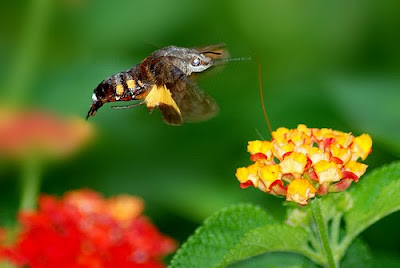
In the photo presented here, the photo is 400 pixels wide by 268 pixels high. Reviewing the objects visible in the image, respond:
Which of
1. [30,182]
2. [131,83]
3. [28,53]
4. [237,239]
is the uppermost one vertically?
[131,83]

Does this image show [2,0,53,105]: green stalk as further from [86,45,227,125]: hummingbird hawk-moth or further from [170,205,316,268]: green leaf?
[170,205,316,268]: green leaf

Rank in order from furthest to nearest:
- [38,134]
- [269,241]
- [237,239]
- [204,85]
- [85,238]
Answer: [38,134]
[204,85]
[85,238]
[237,239]
[269,241]

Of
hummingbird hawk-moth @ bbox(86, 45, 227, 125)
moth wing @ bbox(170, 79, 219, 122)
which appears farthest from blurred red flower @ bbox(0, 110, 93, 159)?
moth wing @ bbox(170, 79, 219, 122)

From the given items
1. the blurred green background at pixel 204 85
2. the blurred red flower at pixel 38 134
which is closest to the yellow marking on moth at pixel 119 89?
the blurred green background at pixel 204 85

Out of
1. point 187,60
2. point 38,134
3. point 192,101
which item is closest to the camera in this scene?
point 192,101

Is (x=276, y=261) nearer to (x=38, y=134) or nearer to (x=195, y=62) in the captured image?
(x=195, y=62)

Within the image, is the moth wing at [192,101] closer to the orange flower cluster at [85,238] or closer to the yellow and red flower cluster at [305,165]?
the yellow and red flower cluster at [305,165]

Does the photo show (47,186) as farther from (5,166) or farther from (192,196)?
(192,196)

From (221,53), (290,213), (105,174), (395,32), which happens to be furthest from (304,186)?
(395,32)

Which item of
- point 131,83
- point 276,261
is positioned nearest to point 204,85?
point 131,83
